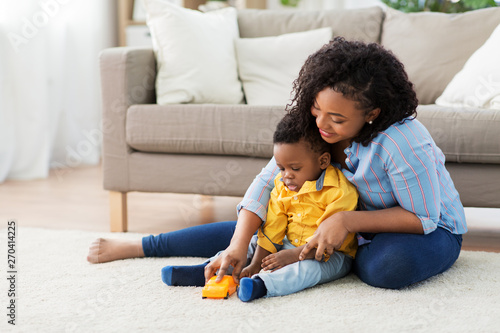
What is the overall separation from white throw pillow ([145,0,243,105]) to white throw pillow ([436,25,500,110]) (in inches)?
30.3

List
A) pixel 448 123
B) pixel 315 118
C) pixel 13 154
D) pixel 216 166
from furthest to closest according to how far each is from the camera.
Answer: pixel 13 154 < pixel 216 166 < pixel 448 123 < pixel 315 118

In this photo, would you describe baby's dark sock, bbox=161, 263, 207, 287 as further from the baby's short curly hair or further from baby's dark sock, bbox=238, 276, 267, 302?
the baby's short curly hair

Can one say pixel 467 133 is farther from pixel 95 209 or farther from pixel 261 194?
pixel 95 209

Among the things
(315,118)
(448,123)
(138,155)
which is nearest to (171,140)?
(138,155)

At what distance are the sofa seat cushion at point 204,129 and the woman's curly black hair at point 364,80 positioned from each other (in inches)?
21.7

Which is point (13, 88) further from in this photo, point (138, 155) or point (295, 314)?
point (295, 314)

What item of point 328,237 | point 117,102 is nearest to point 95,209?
point 117,102

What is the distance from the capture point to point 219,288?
1.19m

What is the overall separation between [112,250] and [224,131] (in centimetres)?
53

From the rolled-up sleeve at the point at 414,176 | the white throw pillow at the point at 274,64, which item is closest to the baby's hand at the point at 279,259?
the rolled-up sleeve at the point at 414,176

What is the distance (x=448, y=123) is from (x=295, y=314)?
2.71ft

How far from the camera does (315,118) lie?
1257 millimetres

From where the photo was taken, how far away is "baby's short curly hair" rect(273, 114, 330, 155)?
4.04ft

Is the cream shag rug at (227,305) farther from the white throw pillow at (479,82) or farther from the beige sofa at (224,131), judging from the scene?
the white throw pillow at (479,82)
